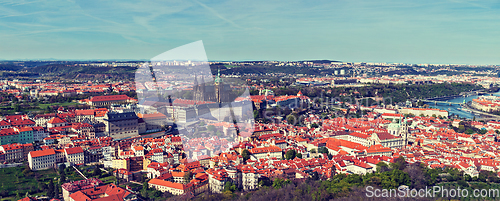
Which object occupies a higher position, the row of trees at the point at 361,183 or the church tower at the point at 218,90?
the church tower at the point at 218,90

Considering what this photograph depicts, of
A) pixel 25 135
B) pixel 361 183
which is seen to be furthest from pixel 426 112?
pixel 25 135

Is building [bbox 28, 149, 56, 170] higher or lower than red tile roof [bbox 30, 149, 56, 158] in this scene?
lower

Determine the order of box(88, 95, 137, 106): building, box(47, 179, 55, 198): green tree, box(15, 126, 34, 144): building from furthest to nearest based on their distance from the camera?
box(88, 95, 137, 106): building → box(15, 126, 34, 144): building → box(47, 179, 55, 198): green tree

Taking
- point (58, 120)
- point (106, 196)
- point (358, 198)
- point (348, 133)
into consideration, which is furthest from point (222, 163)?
point (58, 120)

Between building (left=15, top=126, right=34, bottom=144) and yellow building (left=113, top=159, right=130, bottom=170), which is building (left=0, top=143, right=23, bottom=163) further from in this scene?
yellow building (left=113, top=159, right=130, bottom=170)

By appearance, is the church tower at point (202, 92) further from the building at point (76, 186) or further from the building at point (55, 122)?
the building at point (76, 186)

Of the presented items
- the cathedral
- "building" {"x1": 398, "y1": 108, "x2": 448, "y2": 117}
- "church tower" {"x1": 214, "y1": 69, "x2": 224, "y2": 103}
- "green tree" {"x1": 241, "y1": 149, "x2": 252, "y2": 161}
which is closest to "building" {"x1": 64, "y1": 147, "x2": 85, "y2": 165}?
"green tree" {"x1": 241, "y1": 149, "x2": 252, "y2": 161}

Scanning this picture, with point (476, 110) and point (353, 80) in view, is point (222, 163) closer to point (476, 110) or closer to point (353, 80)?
point (476, 110)

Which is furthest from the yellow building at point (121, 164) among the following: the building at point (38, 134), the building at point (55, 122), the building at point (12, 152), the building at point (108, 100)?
the building at point (108, 100)

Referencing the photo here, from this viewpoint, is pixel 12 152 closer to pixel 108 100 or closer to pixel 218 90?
pixel 218 90
